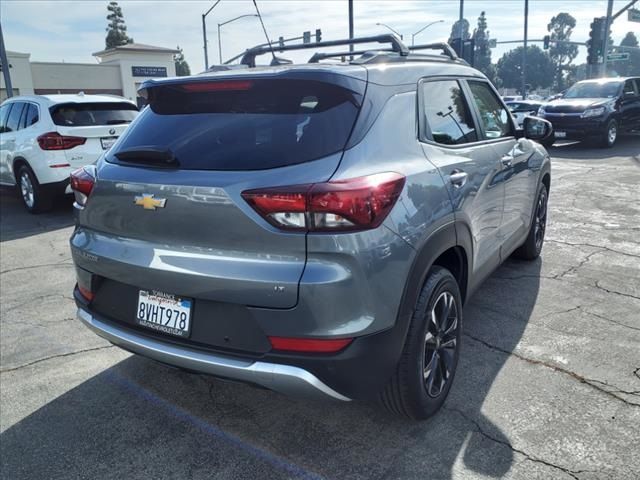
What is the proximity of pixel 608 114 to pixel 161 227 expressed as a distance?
47.8ft

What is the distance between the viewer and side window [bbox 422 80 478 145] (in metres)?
2.96

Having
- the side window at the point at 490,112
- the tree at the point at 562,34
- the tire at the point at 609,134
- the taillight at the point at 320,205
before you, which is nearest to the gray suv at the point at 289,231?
the taillight at the point at 320,205

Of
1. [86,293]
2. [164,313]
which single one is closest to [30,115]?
[86,293]

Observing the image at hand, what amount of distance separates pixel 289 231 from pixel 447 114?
60.0 inches

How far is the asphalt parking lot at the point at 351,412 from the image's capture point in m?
2.56

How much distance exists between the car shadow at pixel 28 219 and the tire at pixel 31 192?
5.3 inches

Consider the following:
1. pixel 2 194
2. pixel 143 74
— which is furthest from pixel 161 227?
pixel 143 74

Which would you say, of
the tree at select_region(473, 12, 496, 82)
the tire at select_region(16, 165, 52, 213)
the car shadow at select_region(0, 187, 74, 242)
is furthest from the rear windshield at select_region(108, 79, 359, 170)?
the tree at select_region(473, 12, 496, 82)

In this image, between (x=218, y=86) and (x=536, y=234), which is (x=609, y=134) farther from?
(x=218, y=86)

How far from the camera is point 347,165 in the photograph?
7.41 feet

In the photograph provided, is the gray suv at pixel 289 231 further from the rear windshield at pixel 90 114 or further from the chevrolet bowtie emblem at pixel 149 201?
the rear windshield at pixel 90 114

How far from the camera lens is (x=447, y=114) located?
322cm

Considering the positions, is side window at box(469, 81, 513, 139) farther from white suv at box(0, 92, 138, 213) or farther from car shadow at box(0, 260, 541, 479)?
white suv at box(0, 92, 138, 213)

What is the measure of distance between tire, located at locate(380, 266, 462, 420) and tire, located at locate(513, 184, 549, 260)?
92.8 inches
